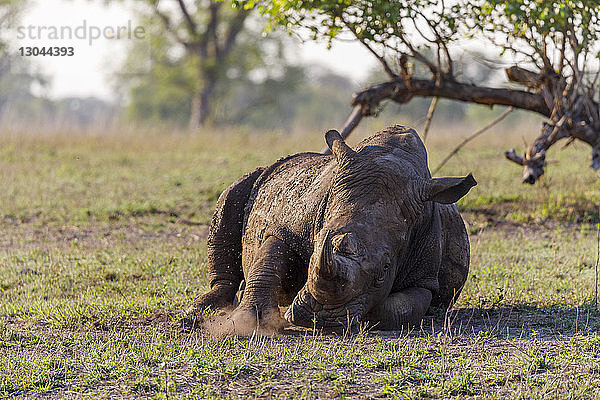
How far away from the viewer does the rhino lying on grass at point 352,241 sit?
562 centimetres

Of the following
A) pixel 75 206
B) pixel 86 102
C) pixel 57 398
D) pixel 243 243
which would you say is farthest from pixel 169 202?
pixel 86 102

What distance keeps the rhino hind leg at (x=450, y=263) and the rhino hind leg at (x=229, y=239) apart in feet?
6.06

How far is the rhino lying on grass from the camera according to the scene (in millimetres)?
5621

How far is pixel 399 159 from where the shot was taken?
21.1ft

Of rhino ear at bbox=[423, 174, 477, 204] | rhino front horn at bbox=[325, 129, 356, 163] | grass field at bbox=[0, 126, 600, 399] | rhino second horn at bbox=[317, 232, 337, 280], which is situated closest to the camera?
grass field at bbox=[0, 126, 600, 399]

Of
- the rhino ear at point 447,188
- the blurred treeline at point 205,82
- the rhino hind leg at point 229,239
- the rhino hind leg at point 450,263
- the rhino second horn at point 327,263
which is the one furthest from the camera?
the blurred treeline at point 205,82

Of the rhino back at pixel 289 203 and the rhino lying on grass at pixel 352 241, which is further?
the rhino back at pixel 289 203

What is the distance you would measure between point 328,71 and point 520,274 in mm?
72284

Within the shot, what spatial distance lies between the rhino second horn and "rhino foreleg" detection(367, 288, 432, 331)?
790 millimetres

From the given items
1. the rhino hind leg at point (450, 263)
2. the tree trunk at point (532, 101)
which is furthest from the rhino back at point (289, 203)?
the tree trunk at point (532, 101)

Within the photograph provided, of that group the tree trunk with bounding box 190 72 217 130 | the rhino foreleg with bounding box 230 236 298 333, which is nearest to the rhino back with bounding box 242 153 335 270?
the rhino foreleg with bounding box 230 236 298 333

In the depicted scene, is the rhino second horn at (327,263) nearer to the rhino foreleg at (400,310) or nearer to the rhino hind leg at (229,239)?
the rhino foreleg at (400,310)

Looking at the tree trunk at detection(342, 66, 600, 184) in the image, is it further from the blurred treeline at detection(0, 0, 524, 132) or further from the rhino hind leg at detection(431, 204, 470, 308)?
the blurred treeline at detection(0, 0, 524, 132)

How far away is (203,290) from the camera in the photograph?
26.7 feet
